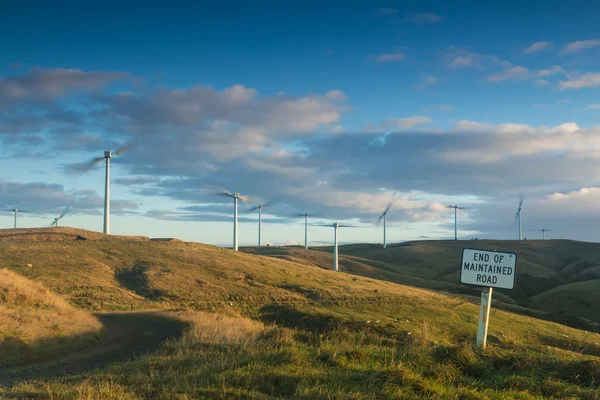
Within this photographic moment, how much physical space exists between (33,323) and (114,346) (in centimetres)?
457

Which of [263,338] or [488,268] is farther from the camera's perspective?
[263,338]

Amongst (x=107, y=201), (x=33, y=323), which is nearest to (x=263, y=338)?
(x=33, y=323)

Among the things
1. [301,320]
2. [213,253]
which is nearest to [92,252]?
[213,253]

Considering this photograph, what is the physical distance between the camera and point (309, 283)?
6147 cm

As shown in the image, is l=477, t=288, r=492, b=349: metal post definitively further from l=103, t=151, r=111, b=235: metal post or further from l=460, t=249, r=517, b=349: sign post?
l=103, t=151, r=111, b=235: metal post

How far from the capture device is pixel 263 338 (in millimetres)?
18953

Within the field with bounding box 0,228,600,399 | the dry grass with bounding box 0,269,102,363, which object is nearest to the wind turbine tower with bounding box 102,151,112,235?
the field with bounding box 0,228,600,399

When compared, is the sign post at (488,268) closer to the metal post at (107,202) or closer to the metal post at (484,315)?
the metal post at (484,315)

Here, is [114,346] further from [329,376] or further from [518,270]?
[518,270]

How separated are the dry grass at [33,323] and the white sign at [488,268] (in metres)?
17.9

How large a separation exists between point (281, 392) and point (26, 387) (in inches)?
233

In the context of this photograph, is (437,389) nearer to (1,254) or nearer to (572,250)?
(1,254)

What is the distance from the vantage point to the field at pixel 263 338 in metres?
11.5

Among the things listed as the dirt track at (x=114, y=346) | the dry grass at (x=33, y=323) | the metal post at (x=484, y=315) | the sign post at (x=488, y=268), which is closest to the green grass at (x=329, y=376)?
the metal post at (x=484, y=315)
